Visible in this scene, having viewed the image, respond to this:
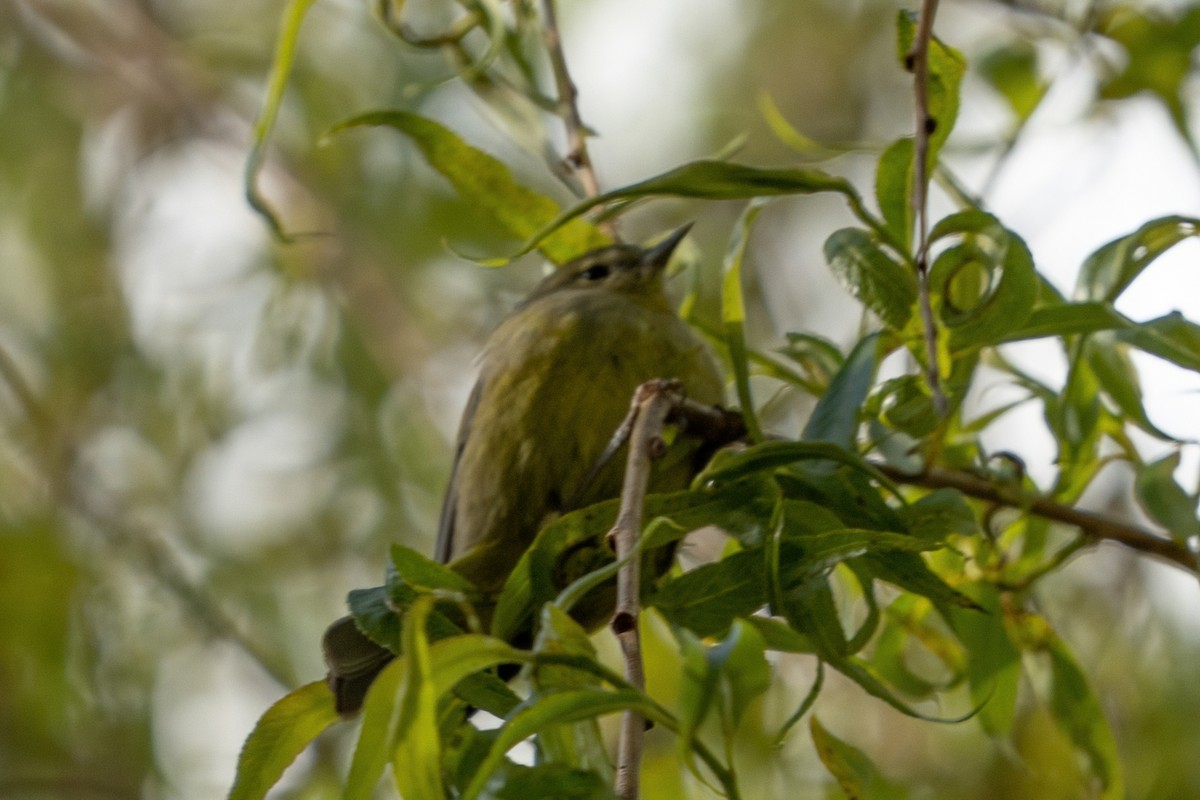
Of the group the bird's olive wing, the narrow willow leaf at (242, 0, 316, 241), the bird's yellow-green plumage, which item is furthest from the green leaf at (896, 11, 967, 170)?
the bird's olive wing

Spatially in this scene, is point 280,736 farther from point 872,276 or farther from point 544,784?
point 872,276

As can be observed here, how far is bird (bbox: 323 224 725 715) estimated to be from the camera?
11.3 feet

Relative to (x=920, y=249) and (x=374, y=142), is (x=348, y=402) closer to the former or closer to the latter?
(x=374, y=142)

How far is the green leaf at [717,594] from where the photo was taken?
1.91 m

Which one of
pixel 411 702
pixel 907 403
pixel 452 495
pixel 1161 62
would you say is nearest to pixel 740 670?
pixel 411 702

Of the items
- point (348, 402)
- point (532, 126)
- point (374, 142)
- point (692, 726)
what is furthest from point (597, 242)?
point (374, 142)

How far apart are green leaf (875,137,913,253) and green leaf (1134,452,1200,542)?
538 mm

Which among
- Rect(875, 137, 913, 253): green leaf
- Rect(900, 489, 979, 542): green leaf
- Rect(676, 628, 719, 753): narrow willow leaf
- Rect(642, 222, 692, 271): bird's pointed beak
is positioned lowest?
Rect(676, 628, 719, 753): narrow willow leaf

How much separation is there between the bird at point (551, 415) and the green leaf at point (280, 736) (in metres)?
1.30

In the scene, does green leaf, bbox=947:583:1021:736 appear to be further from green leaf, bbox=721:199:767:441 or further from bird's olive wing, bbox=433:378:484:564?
bird's olive wing, bbox=433:378:484:564

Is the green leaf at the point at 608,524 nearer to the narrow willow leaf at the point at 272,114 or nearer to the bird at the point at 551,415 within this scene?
the narrow willow leaf at the point at 272,114

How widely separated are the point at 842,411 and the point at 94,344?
5.19m

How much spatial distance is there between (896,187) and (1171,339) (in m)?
0.46

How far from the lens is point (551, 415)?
352 cm
